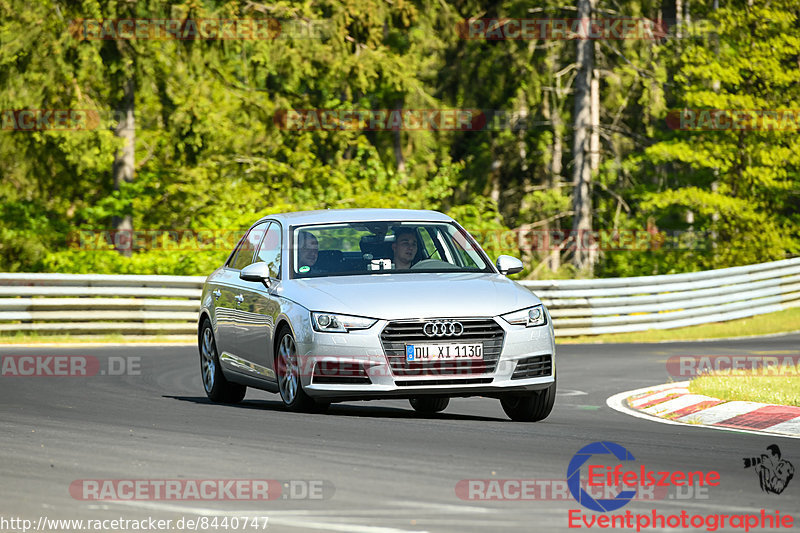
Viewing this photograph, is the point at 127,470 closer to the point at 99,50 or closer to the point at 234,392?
the point at 234,392

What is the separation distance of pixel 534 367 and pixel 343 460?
2.53m

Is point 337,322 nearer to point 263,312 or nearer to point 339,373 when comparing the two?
point 339,373

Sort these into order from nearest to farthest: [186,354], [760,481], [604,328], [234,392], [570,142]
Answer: [760,481] → [234,392] → [186,354] → [604,328] → [570,142]

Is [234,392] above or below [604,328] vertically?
above

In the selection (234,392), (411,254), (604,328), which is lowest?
(604,328)

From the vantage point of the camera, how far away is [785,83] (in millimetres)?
39469

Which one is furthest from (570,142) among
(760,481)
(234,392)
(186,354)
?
(760,481)

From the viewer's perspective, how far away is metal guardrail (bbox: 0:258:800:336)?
23.2 metres

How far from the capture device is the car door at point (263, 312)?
11.6 meters

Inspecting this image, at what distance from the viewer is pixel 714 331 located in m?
27.0

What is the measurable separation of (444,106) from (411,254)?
35.7 metres
